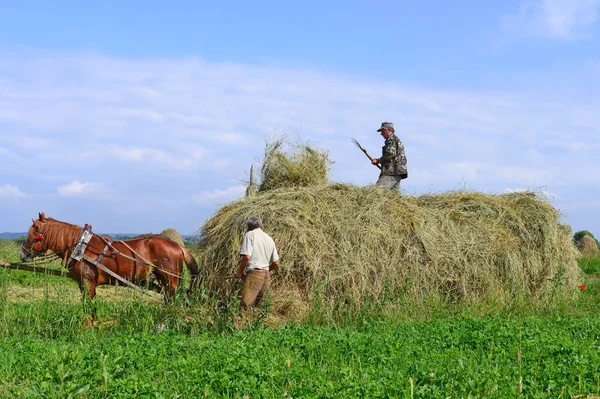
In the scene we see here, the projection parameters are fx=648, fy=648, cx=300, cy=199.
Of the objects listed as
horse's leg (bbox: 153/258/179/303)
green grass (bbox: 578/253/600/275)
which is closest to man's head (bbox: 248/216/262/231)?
horse's leg (bbox: 153/258/179/303)

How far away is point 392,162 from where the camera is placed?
13.4m

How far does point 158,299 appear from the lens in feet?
36.1

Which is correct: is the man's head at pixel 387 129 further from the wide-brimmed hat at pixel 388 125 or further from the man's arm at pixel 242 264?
the man's arm at pixel 242 264

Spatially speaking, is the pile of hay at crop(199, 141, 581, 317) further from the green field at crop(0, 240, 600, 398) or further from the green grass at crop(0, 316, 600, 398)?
the green grass at crop(0, 316, 600, 398)

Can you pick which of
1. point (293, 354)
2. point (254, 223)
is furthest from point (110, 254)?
point (293, 354)

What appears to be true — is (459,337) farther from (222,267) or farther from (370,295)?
(222,267)

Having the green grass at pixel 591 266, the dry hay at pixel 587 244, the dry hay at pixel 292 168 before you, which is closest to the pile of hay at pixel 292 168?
the dry hay at pixel 292 168

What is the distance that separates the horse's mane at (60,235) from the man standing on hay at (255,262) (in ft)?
11.3

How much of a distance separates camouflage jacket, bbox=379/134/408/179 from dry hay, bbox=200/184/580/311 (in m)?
0.70

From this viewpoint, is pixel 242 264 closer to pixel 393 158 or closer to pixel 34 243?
pixel 34 243

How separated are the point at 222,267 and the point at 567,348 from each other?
19.3ft

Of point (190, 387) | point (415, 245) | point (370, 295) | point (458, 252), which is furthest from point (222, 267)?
point (190, 387)

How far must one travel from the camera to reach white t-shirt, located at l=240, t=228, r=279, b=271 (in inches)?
401

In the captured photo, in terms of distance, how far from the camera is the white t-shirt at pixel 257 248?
33.4 feet
